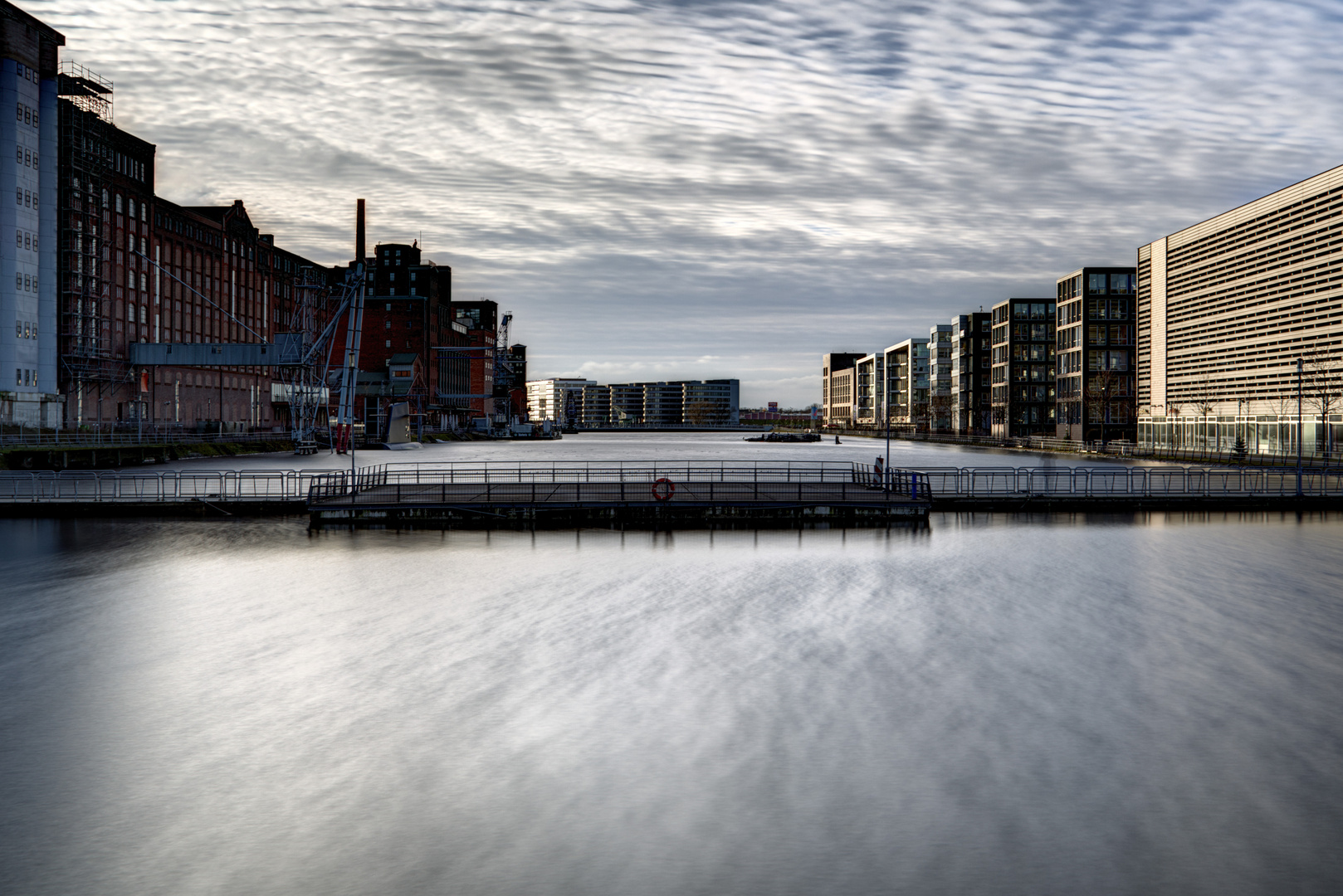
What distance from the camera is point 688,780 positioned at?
1359 cm

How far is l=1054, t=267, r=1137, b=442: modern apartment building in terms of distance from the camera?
475ft

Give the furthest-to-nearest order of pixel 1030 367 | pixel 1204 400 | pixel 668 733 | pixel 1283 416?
pixel 1030 367
pixel 1204 400
pixel 1283 416
pixel 668 733

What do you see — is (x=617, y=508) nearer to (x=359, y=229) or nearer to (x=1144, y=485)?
(x=1144, y=485)

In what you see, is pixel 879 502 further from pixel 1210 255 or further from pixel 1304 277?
pixel 1210 255

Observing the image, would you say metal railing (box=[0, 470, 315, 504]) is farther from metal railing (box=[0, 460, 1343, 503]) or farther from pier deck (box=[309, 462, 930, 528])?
pier deck (box=[309, 462, 930, 528])

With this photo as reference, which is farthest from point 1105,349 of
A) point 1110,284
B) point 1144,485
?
point 1144,485

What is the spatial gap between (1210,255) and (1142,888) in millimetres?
123007

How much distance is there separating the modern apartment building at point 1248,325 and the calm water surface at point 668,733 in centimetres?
6470

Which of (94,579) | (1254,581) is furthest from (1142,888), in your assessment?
(94,579)

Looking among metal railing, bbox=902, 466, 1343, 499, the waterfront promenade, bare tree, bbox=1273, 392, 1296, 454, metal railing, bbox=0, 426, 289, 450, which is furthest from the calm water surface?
bare tree, bbox=1273, 392, 1296, 454

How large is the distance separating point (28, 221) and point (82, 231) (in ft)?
25.4

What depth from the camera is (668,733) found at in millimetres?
15734

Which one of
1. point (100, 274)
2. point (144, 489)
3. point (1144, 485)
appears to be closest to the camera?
point (1144, 485)

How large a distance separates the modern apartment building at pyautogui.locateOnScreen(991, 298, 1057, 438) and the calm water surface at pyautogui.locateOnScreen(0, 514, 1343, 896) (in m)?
156
